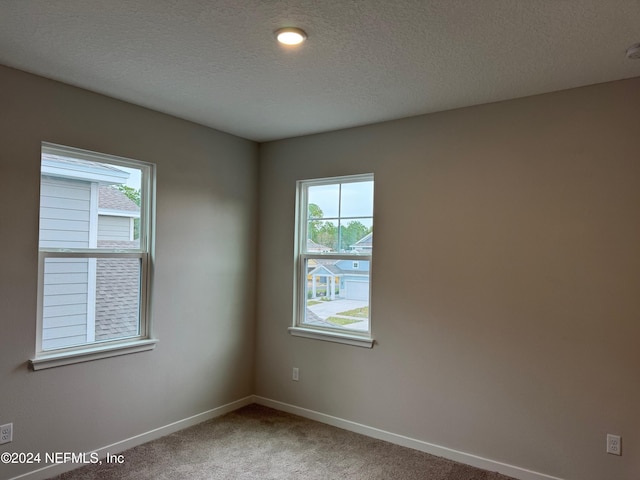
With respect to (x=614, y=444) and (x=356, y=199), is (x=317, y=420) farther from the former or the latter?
(x=614, y=444)

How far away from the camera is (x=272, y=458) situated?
10.1 ft

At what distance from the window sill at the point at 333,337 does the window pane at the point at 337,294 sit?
94 millimetres

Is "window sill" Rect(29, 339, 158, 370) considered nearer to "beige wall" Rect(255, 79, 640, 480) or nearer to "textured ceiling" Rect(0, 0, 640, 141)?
"beige wall" Rect(255, 79, 640, 480)

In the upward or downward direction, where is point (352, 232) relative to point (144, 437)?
upward

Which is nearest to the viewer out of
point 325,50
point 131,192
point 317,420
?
point 325,50

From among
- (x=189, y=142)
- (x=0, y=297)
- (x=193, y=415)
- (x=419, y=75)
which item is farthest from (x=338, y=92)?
(x=193, y=415)

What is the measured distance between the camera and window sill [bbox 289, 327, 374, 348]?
3543 millimetres

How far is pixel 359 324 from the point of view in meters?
3.69

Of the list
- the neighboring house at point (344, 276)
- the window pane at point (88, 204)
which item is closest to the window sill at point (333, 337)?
the neighboring house at point (344, 276)

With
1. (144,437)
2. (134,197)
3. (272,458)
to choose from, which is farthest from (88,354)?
(272,458)

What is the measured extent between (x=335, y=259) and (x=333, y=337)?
68 cm

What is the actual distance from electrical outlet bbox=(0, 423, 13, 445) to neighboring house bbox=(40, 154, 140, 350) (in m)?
0.48

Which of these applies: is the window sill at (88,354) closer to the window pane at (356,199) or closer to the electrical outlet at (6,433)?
the electrical outlet at (6,433)

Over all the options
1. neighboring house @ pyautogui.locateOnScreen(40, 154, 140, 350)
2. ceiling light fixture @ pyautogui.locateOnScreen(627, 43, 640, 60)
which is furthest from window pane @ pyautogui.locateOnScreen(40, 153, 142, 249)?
ceiling light fixture @ pyautogui.locateOnScreen(627, 43, 640, 60)
